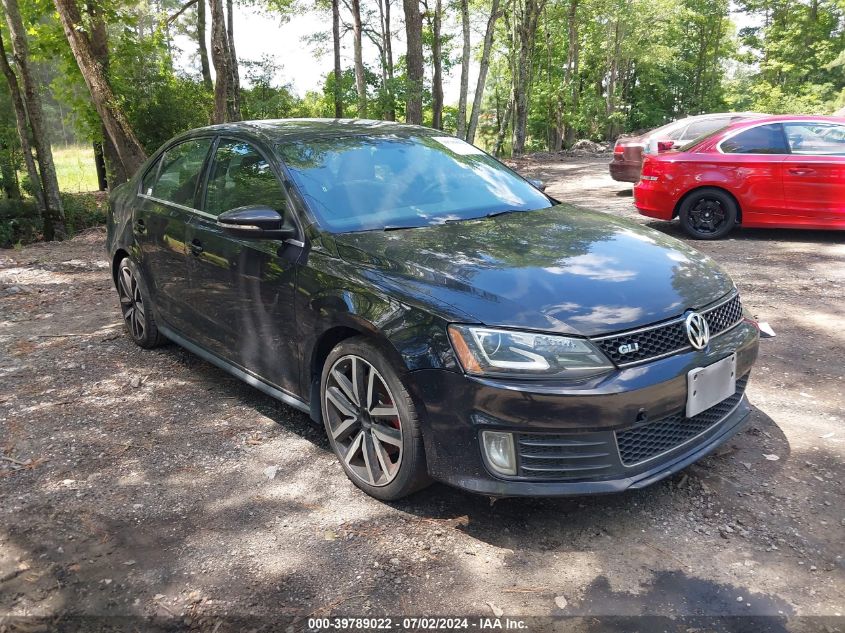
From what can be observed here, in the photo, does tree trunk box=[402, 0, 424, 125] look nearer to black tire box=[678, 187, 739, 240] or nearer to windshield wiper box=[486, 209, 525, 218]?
black tire box=[678, 187, 739, 240]

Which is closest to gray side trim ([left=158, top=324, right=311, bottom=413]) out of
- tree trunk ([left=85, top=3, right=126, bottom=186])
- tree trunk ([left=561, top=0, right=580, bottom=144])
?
tree trunk ([left=85, top=3, right=126, bottom=186])

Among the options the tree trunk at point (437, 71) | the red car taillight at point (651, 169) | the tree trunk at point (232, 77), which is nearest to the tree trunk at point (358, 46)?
the tree trunk at point (437, 71)

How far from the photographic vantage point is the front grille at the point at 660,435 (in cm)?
268

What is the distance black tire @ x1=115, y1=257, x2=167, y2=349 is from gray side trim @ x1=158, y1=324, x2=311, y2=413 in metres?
0.26

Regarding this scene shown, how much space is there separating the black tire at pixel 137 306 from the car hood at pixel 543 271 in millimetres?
2459

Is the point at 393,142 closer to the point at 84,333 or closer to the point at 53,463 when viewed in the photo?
the point at 53,463

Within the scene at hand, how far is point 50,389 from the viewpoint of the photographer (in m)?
4.71

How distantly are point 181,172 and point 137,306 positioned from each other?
1277 millimetres

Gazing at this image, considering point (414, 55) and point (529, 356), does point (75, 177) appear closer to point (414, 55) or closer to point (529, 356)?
point (414, 55)

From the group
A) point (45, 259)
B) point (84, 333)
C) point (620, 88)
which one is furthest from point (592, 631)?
point (620, 88)

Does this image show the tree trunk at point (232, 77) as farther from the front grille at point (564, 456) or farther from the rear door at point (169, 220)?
the front grille at point (564, 456)

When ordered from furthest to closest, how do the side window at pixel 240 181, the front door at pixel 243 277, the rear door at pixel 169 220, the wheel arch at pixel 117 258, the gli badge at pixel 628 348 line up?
1. the wheel arch at pixel 117 258
2. the rear door at pixel 169 220
3. the side window at pixel 240 181
4. the front door at pixel 243 277
5. the gli badge at pixel 628 348

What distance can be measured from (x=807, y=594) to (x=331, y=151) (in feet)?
10.3

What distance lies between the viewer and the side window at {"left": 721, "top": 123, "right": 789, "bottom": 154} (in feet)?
27.5
